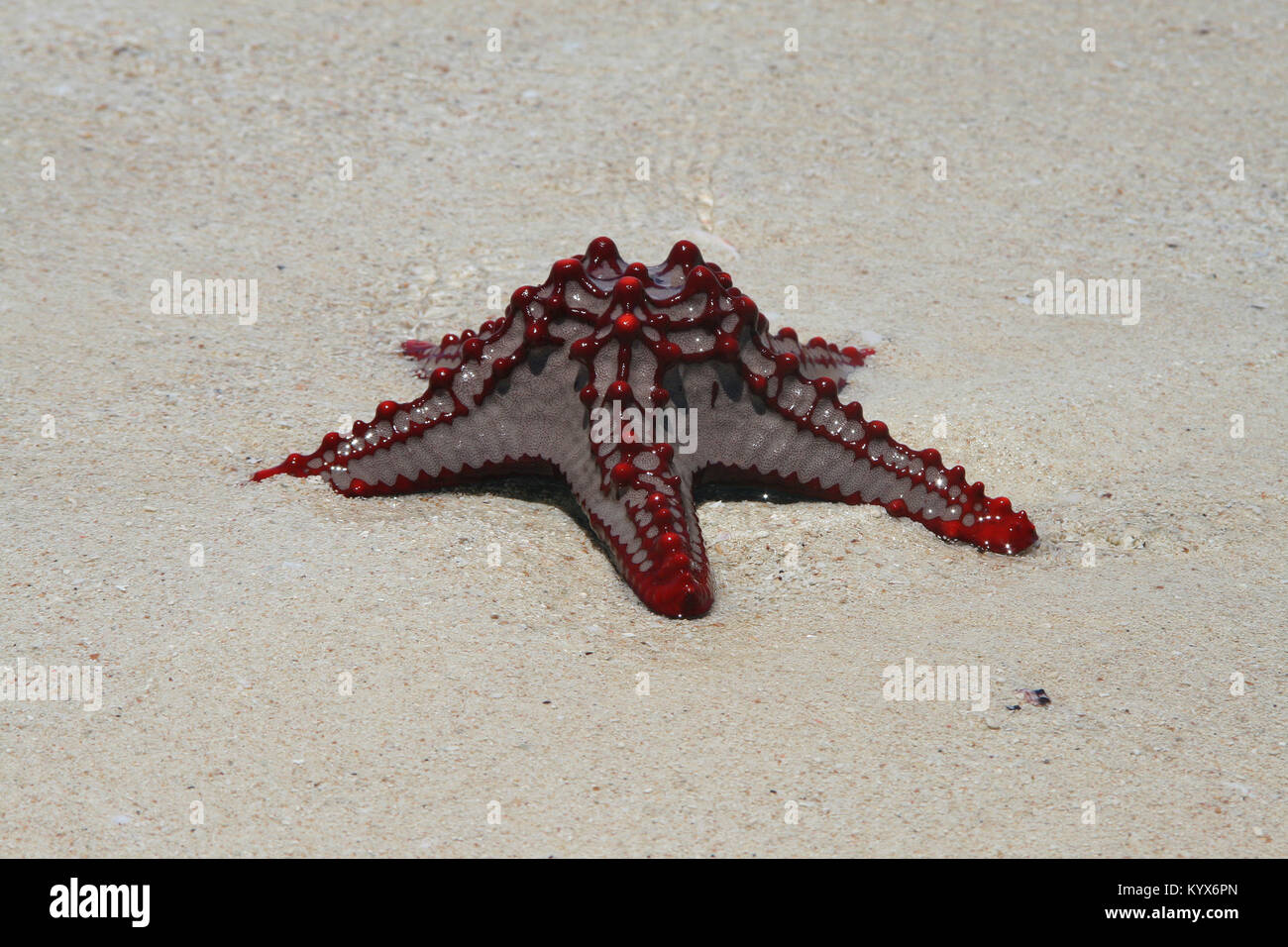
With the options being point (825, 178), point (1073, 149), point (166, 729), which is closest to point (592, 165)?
point (825, 178)

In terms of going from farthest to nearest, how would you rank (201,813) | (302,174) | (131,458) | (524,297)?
(302,174), (131,458), (524,297), (201,813)

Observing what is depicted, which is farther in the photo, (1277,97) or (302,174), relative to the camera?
(1277,97)

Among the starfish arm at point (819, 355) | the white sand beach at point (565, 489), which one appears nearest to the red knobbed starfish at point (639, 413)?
the white sand beach at point (565, 489)

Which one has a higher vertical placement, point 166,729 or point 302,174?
point 302,174

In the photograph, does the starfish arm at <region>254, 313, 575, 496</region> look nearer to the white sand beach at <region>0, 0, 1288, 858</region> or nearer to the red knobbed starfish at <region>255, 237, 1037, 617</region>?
the red knobbed starfish at <region>255, 237, 1037, 617</region>

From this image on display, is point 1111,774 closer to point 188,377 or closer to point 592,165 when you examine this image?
point 188,377

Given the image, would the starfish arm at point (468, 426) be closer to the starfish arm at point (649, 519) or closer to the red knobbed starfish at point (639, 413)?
the red knobbed starfish at point (639, 413)

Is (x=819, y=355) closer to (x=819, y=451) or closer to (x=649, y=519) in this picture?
(x=819, y=451)
